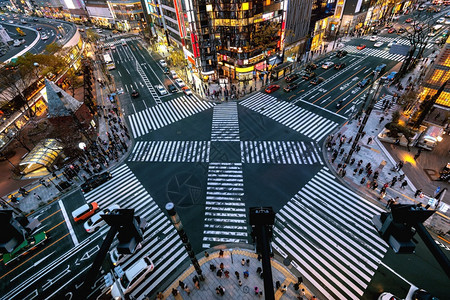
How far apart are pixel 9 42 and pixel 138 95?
7469cm

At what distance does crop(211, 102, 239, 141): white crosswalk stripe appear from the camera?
3637 centimetres

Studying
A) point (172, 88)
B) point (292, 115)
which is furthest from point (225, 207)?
point (172, 88)

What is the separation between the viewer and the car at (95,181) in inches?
1169

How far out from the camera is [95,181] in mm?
30281

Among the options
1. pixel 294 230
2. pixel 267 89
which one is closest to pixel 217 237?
pixel 294 230

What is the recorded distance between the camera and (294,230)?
74.6 feet

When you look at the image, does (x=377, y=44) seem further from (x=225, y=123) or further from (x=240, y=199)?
(x=240, y=199)

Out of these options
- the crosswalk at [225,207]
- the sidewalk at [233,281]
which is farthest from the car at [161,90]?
the sidewalk at [233,281]

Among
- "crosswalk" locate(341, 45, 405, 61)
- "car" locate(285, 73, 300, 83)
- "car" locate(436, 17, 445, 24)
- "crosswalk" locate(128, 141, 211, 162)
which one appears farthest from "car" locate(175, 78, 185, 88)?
"car" locate(436, 17, 445, 24)

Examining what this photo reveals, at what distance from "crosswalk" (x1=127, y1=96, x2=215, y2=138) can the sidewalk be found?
2751 centimetres

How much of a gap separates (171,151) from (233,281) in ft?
71.5

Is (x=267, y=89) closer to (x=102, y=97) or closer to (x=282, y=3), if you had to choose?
(x=282, y=3)

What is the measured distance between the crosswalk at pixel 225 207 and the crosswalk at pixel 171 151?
3.55 metres

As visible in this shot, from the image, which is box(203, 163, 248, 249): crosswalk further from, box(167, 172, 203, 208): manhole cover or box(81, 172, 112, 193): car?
box(81, 172, 112, 193): car
